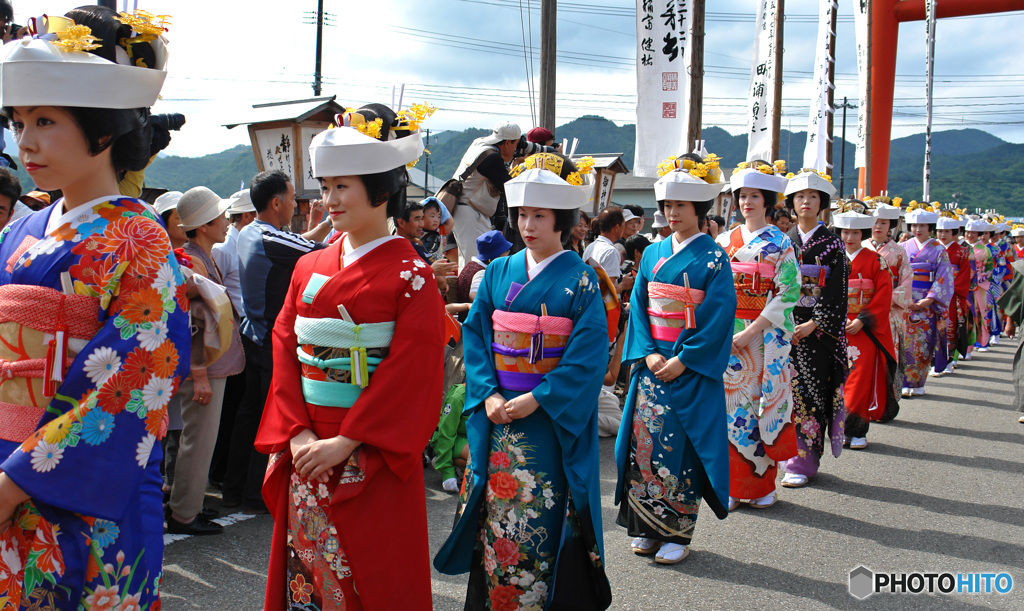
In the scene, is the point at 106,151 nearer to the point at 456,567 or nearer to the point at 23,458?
the point at 23,458

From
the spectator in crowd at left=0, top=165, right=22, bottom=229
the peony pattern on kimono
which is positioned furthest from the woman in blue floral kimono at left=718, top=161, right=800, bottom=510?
the spectator in crowd at left=0, top=165, right=22, bottom=229

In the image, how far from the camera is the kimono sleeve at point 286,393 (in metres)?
2.46

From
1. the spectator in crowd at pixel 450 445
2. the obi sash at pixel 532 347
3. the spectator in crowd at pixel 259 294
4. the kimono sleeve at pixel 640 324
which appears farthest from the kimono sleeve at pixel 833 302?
the spectator in crowd at pixel 259 294

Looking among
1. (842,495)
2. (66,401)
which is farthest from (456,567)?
→ (842,495)

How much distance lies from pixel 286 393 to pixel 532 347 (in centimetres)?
109

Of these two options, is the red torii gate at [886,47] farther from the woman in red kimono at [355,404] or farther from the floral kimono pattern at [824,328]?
the woman in red kimono at [355,404]

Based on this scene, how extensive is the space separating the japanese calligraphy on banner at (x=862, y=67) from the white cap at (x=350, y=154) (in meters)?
14.3

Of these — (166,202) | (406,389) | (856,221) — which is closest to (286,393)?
(406,389)

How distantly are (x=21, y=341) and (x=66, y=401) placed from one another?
0.22m

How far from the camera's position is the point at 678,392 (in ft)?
13.6

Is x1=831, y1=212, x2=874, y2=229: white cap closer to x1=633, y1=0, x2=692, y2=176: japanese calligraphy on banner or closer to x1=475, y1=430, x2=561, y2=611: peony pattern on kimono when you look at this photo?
x1=633, y1=0, x2=692, y2=176: japanese calligraphy on banner

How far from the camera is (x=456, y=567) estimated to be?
10.5 ft

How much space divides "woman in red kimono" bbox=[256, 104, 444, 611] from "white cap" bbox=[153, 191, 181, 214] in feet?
8.39

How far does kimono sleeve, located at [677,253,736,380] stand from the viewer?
13.6 ft
